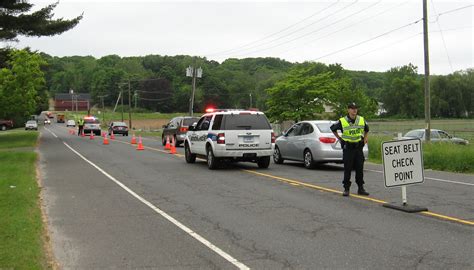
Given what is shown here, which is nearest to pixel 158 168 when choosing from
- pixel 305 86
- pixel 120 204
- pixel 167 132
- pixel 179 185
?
pixel 179 185

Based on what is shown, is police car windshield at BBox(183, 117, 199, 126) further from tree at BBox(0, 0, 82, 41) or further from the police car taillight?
the police car taillight

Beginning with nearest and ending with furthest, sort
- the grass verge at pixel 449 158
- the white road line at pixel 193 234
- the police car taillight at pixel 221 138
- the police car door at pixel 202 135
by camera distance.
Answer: the white road line at pixel 193 234 → the police car taillight at pixel 221 138 → the grass verge at pixel 449 158 → the police car door at pixel 202 135

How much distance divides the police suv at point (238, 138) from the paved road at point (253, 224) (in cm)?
200

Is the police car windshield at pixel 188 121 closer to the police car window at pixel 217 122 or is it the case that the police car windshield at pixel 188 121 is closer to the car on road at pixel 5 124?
the police car window at pixel 217 122

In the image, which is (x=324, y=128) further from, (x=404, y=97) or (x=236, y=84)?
(x=404, y=97)

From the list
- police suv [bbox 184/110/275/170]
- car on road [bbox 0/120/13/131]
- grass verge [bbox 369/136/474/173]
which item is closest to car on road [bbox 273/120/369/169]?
Result: police suv [bbox 184/110/275/170]

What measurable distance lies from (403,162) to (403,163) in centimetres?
2

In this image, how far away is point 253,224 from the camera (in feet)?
26.4

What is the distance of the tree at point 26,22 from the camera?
30.4 metres

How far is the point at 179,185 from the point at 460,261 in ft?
26.3

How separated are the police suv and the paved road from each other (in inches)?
78.6

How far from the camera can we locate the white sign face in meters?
9.21

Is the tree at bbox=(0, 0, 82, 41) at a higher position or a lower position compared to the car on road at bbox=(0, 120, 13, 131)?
higher

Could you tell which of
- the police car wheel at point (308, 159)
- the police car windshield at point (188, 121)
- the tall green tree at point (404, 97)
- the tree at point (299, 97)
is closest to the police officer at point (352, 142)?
the police car wheel at point (308, 159)
